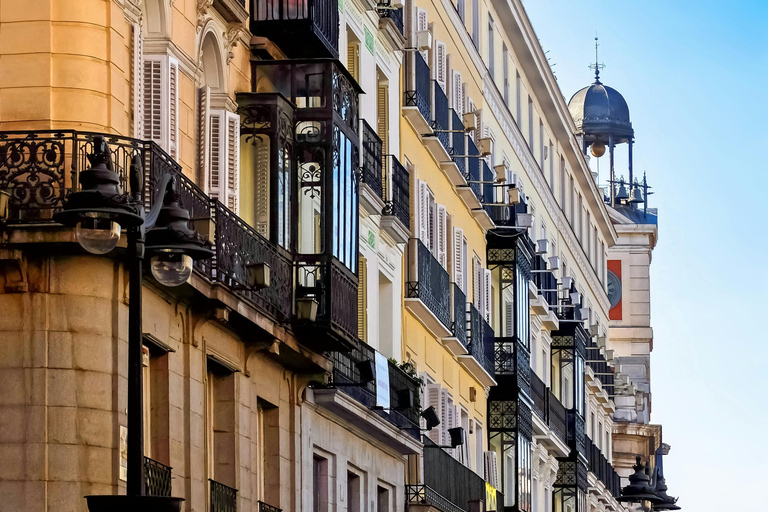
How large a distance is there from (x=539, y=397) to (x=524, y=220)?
5374mm

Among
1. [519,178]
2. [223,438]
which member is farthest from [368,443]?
[519,178]

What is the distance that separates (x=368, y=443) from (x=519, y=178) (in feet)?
76.8

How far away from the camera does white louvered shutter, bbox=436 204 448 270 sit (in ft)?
137

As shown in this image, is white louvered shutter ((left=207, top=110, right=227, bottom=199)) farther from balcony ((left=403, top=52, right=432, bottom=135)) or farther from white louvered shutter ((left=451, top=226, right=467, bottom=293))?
white louvered shutter ((left=451, top=226, right=467, bottom=293))

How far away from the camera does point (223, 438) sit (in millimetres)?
25125

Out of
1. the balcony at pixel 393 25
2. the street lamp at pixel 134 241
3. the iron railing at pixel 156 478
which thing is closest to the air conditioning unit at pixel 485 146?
the balcony at pixel 393 25

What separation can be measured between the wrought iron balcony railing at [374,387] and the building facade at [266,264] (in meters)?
0.07

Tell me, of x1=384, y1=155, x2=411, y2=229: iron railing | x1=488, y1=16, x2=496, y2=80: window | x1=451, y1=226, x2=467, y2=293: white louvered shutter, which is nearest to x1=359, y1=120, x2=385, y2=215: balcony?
x1=384, y1=155, x2=411, y2=229: iron railing

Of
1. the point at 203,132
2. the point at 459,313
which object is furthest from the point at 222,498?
the point at 459,313

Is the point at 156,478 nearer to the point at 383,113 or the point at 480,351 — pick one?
the point at 383,113

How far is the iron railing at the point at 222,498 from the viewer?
2403 centimetres

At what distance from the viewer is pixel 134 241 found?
16844 millimetres

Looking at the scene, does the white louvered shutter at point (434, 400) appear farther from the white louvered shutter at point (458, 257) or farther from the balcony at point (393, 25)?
the balcony at point (393, 25)

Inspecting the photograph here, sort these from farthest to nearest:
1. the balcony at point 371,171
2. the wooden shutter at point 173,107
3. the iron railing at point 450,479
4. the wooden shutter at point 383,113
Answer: the iron railing at point 450,479, the wooden shutter at point 383,113, the balcony at point 371,171, the wooden shutter at point 173,107
